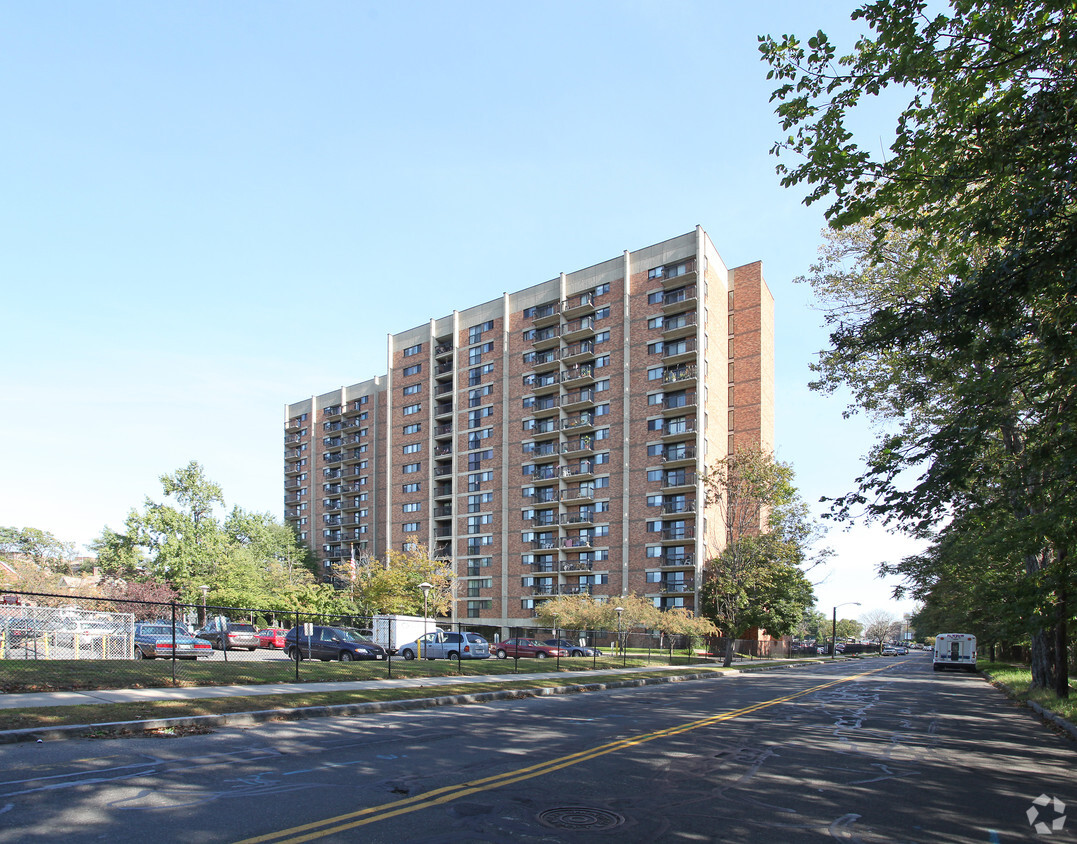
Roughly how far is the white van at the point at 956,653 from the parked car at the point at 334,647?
41.9 metres

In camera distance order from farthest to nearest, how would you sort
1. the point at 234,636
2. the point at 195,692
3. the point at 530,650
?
the point at 530,650
the point at 234,636
the point at 195,692

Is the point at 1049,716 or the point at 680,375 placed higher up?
the point at 680,375

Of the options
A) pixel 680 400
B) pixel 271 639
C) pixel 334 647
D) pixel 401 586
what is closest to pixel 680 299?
pixel 680 400

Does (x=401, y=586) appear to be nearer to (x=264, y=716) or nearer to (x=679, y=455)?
(x=679, y=455)

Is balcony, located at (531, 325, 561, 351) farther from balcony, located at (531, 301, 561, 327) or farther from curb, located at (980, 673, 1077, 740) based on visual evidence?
curb, located at (980, 673, 1077, 740)

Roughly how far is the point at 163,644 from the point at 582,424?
151 feet

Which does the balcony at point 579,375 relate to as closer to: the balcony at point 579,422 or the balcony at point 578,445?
the balcony at point 579,422

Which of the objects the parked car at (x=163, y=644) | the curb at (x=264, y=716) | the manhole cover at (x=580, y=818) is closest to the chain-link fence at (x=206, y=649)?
the parked car at (x=163, y=644)

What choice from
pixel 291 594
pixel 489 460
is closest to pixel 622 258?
pixel 489 460

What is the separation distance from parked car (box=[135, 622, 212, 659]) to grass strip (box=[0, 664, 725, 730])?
12.0 m

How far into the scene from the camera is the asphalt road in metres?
6.54

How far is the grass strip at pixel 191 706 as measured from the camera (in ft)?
37.1

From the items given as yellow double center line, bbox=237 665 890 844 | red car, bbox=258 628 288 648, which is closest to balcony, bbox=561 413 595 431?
red car, bbox=258 628 288 648

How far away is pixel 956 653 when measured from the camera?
5391cm
